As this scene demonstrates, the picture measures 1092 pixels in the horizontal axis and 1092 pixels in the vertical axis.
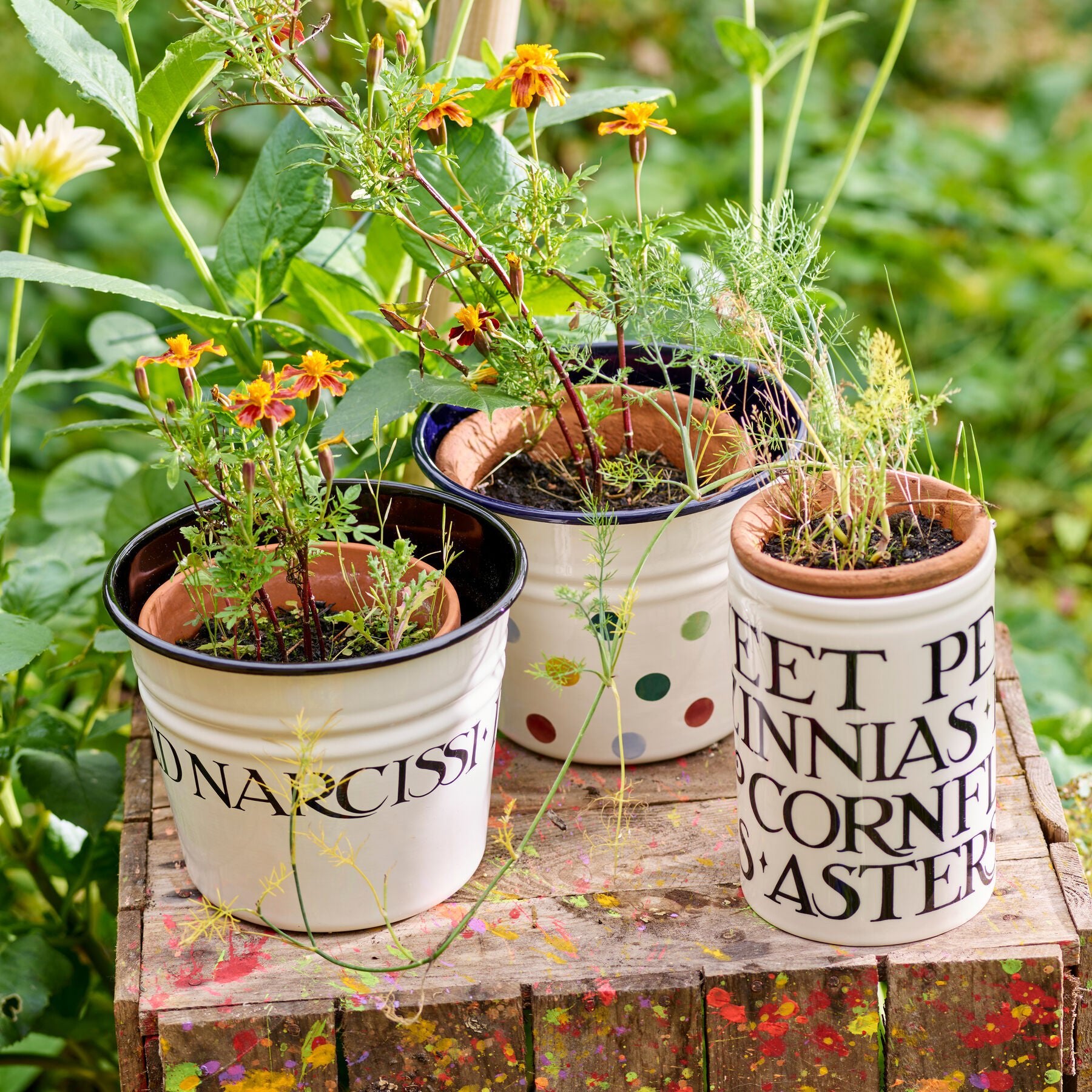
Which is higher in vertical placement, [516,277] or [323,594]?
[516,277]

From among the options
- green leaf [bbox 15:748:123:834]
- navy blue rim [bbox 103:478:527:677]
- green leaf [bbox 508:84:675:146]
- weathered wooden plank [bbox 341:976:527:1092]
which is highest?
green leaf [bbox 508:84:675:146]

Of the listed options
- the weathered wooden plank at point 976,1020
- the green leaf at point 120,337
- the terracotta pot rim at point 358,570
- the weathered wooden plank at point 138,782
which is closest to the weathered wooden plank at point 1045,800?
the weathered wooden plank at point 976,1020

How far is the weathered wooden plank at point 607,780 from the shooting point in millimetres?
950

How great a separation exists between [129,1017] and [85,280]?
1.62 feet

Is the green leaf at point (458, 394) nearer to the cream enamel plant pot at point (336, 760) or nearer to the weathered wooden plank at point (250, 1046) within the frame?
the cream enamel plant pot at point (336, 760)

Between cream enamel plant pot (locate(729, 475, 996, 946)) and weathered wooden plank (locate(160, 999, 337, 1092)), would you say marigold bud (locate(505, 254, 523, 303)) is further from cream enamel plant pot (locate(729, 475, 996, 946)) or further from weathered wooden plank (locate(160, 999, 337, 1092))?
weathered wooden plank (locate(160, 999, 337, 1092))

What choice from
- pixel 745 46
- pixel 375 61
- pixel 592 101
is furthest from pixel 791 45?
pixel 375 61

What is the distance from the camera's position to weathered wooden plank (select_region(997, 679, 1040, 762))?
3.22 ft

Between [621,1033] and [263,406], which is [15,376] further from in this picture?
[621,1033]

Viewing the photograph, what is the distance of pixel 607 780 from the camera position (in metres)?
0.97

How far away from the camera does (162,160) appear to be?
2.69 m

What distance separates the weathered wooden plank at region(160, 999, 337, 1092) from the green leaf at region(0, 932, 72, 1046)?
288 millimetres

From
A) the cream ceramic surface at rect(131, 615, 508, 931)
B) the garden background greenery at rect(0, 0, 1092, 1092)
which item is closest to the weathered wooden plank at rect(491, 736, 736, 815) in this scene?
the cream ceramic surface at rect(131, 615, 508, 931)

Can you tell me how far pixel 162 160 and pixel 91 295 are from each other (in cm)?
39
